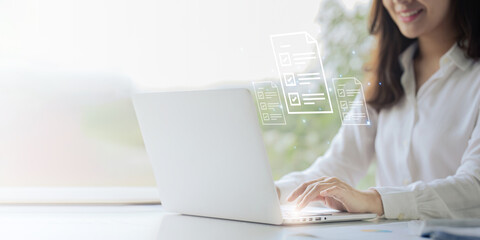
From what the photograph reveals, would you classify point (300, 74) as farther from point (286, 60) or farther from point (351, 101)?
point (351, 101)

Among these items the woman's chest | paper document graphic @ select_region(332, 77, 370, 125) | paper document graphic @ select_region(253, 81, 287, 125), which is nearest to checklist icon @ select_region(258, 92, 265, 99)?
paper document graphic @ select_region(253, 81, 287, 125)

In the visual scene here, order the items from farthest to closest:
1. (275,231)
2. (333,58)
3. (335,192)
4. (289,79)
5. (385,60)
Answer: (333,58), (289,79), (385,60), (335,192), (275,231)

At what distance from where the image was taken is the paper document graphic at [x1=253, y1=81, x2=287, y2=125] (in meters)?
1.93

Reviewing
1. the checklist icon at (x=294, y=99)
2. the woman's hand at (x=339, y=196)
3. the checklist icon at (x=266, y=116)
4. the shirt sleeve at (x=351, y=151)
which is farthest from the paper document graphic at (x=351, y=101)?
the woman's hand at (x=339, y=196)

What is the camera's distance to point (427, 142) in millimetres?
1739

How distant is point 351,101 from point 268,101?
272 millimetres

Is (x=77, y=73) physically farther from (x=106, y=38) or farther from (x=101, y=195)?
(x=101, y=195)

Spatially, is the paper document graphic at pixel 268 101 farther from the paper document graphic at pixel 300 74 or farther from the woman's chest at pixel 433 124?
the woman's chest at pixel 433 124

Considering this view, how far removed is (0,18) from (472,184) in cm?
193

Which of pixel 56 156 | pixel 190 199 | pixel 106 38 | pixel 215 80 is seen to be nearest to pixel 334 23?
pixel 215 80

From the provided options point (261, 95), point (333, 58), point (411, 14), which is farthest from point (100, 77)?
point (411, 14)

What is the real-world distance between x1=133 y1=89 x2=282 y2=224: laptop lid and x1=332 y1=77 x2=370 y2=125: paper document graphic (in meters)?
0.75

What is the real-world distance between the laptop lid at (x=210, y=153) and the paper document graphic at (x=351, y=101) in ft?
2.47

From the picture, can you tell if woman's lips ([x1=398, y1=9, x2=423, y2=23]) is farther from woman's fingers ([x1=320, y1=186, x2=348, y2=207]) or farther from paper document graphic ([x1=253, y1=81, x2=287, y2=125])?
woman's fingers ([x1=320, y1=186, x2=348, y2=207])
